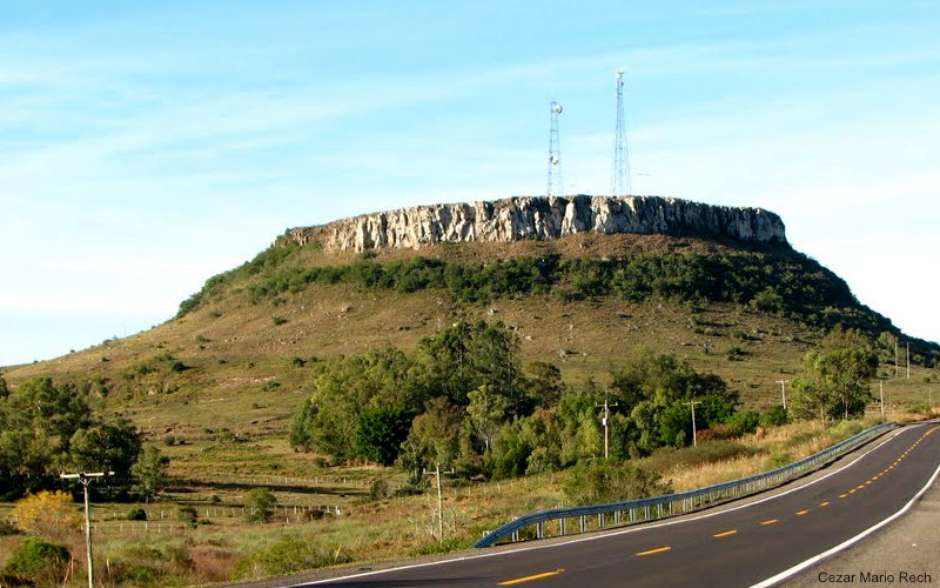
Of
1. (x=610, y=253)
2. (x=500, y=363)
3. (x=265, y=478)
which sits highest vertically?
(x=610, y=253)

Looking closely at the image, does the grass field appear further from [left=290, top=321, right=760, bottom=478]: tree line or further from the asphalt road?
[left=290, top=321, right=760, bottom=478]: tree line

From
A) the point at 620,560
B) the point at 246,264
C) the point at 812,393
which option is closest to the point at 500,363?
the point at 812,393

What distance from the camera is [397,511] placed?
2440 inches

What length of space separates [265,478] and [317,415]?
18.4 m

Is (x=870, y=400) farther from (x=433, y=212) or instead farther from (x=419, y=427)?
(x=433, y=212)

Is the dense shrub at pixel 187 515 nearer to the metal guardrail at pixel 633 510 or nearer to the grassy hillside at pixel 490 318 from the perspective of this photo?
the metal guardrail at pixel 633 510

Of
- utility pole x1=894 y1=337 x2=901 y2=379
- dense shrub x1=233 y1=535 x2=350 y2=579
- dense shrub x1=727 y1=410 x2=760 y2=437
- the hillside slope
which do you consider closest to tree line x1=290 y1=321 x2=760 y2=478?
dense shrub x1=727 y1=410 x2=760 y2=437

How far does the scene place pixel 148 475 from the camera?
71625 mm

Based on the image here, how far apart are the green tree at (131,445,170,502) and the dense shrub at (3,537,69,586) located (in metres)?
36.5

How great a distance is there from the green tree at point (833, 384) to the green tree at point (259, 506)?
4840 cm

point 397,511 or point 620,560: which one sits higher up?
point 620,560

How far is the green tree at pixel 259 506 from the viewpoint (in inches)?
2425

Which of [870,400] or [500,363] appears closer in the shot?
[500,363]

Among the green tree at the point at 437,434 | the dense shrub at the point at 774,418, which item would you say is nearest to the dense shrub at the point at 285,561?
the green tree at the point at 437,434
